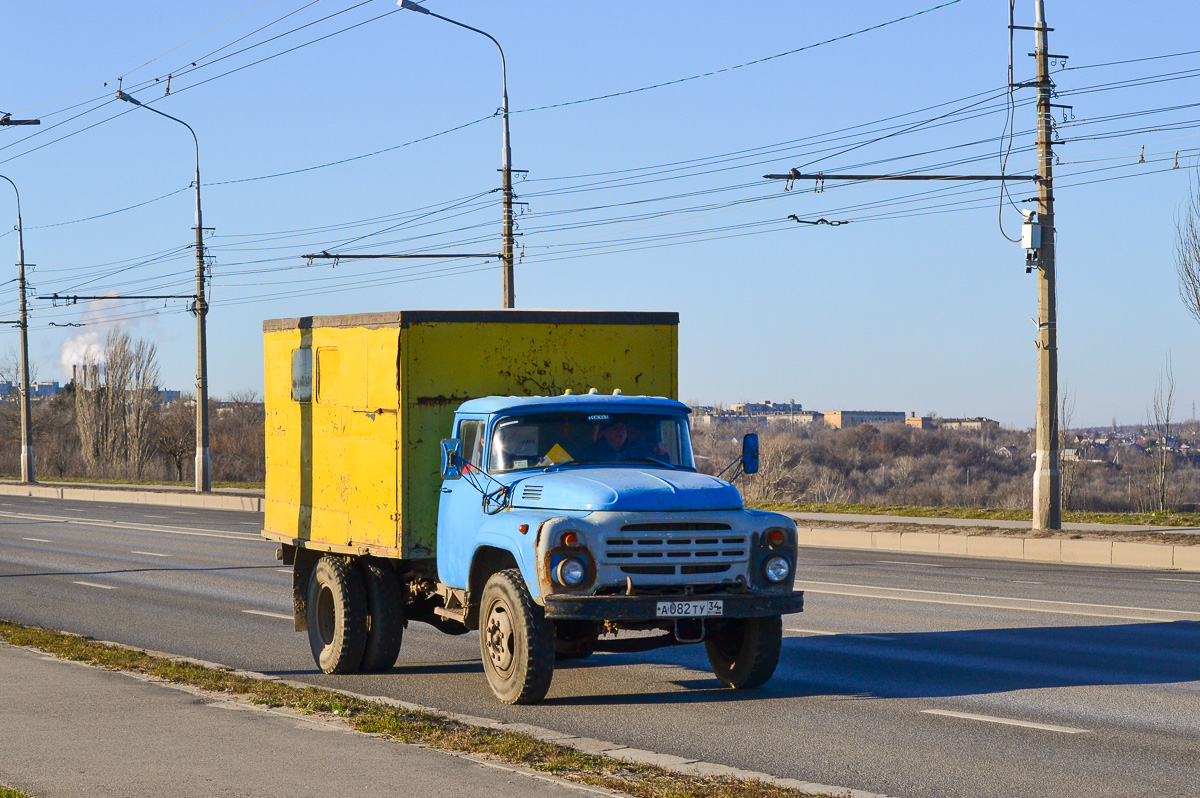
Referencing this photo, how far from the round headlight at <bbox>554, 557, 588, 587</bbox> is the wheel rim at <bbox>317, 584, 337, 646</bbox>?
293 centimetres

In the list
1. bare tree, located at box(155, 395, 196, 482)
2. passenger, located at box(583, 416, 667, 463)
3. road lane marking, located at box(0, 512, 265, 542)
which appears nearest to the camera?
passenger, located at box(583, 416, 667, 463)

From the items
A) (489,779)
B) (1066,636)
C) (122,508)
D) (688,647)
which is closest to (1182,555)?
(1066,636)

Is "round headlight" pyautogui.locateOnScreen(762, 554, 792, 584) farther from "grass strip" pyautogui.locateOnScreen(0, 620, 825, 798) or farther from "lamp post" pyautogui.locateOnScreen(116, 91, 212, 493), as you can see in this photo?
"lamp post" pyautogui.locateOnScreen(116, 91, 212, 493)

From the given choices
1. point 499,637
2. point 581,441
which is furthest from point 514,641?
point 581,441

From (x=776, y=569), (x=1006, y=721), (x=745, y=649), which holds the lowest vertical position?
(x=1006, y=721)

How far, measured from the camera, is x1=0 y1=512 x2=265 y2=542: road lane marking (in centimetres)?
2983

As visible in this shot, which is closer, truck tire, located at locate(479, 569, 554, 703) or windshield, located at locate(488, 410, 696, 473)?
truck tire, located at locate(479, 569, 554, 703)

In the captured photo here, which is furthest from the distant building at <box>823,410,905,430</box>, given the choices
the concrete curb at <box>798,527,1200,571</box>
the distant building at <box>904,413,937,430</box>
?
the concrete curb at <box>798,527,1200,571</box>

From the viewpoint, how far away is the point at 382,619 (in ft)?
35.9

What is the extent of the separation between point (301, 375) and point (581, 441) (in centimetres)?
322

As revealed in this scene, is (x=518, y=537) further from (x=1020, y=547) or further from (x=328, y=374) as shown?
(x=1020, y=547)

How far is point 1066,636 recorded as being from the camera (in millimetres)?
13039

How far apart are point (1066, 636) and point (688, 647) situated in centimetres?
357

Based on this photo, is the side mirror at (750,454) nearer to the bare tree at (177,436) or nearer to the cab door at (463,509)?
the cab door at (463,509)
